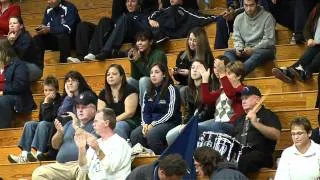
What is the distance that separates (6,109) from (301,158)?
374 centimetres

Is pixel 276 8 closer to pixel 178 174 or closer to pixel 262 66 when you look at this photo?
pixel 262 66

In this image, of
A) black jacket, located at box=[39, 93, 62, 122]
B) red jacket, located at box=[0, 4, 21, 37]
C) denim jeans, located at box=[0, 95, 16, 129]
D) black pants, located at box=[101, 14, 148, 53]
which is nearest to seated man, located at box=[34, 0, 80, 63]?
red jacket, located at box=[0, 4, 21, 37]

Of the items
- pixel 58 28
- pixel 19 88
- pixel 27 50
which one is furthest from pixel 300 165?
pixel 58 28

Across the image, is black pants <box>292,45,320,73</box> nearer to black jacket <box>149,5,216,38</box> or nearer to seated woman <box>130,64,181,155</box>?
seated woman <box>130,64,181,155</box>

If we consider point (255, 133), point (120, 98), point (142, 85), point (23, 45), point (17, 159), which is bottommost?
point (17, 159)

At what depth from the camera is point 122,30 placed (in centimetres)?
1137

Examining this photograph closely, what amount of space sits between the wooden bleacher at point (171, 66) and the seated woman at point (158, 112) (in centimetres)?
28

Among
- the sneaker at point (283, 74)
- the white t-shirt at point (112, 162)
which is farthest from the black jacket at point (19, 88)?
the sneaker at point (283, 74)

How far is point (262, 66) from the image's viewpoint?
10.3 m

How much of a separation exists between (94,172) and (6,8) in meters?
4.12

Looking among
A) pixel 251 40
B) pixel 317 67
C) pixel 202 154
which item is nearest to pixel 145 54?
pixel 251 40

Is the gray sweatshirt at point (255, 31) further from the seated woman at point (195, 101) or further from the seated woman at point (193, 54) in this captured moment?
the seated woman at point (195, 101)

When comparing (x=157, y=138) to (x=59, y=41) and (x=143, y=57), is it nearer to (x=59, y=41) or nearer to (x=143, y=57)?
(x=143, y=57)

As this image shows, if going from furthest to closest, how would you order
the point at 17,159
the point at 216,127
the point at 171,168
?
the point at 17,159, the point at 216,127, the point at 171,168
